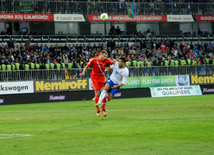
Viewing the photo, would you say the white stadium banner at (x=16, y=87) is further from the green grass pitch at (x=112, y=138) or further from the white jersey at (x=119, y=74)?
the green grass pitch at (x=112, y=138)

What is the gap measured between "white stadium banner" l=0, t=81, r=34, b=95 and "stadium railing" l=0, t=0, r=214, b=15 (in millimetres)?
17159

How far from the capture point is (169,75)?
33.7 m

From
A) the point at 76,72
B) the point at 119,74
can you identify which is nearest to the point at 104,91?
the point at 119,74

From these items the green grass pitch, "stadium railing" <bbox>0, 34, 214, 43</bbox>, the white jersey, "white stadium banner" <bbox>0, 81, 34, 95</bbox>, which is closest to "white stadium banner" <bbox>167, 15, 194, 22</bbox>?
"stadium railing" <bbox>0, 34, 214, 43</bbox>

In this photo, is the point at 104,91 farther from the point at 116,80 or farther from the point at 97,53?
the point at 97,53

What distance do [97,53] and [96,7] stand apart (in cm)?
1078

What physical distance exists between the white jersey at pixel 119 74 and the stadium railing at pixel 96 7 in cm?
3106

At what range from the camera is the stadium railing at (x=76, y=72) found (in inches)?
1158

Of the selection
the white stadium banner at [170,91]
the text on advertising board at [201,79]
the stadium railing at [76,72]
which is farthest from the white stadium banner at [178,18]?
the white stadium banner at [170,91]

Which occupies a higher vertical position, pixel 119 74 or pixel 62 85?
pixel 119 74

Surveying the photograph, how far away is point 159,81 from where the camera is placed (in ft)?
109

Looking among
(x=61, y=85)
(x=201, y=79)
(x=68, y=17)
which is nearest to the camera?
(x=61, y=85)

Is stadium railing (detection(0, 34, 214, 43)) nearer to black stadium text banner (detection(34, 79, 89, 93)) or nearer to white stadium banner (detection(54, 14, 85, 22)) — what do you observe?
white stadium banner (detection(54, 14, 85, 22))

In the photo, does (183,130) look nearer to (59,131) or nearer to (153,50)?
(59,131)
